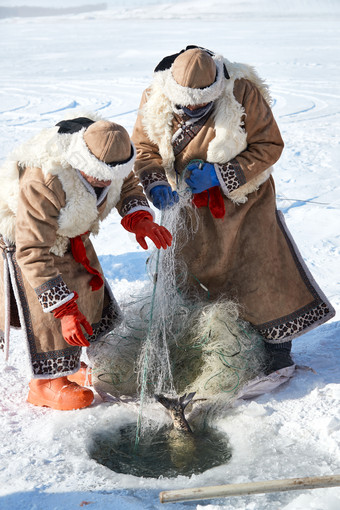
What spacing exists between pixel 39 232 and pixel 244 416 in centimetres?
116

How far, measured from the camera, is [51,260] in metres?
2.52

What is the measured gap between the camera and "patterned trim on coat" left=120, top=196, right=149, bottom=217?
2.75 meters

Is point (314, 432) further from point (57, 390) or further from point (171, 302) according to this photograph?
point (57, 390)

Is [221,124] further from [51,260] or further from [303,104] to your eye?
[303,104]

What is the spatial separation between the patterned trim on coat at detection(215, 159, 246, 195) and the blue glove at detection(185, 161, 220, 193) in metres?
0.03

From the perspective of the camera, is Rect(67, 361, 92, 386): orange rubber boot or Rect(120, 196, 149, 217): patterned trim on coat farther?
Rect(67, 361, 92, 386): orange rubber boot

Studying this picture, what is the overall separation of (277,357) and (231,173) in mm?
925

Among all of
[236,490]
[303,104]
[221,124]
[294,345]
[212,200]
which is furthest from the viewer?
Result: [303,104]

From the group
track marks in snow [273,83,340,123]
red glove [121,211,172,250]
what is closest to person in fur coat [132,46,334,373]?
Result: red glove [121,211,172,250]

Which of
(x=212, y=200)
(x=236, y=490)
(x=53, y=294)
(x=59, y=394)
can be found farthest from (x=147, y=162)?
(x=236, y=490)

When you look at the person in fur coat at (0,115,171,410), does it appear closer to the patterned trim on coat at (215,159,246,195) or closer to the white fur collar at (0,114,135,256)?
the white fur collar at (0,114,135,256)

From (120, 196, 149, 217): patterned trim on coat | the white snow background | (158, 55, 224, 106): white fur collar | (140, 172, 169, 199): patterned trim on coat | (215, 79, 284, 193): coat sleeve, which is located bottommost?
the white snow background

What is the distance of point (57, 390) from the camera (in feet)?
9.12

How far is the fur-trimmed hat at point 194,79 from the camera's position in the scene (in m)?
2.62
